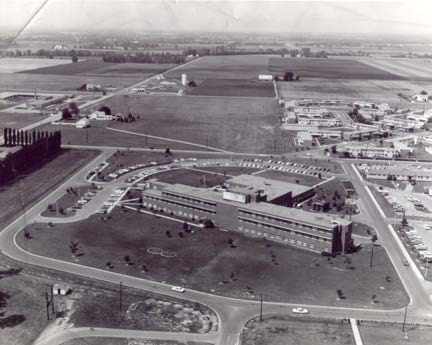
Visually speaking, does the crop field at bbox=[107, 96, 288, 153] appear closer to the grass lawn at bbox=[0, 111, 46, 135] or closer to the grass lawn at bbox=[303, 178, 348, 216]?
the grass lawn at bbox=[0, 111, 46, 135]

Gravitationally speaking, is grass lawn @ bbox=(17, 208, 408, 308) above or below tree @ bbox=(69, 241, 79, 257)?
→ below

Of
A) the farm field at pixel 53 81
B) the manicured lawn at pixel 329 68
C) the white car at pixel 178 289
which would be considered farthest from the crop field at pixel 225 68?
the white car at pixel 178 289

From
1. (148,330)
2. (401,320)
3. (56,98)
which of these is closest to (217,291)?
(148,330)

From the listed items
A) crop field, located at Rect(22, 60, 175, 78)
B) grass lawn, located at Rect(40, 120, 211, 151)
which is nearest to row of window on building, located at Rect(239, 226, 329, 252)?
grass lawn, located at Rect(40, 120, 211, 151)

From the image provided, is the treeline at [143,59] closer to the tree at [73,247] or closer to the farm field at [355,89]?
the farm field at [355,89]

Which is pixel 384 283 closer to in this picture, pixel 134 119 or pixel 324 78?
pixel 134 119

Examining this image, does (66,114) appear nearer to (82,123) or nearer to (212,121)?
(82,123)
